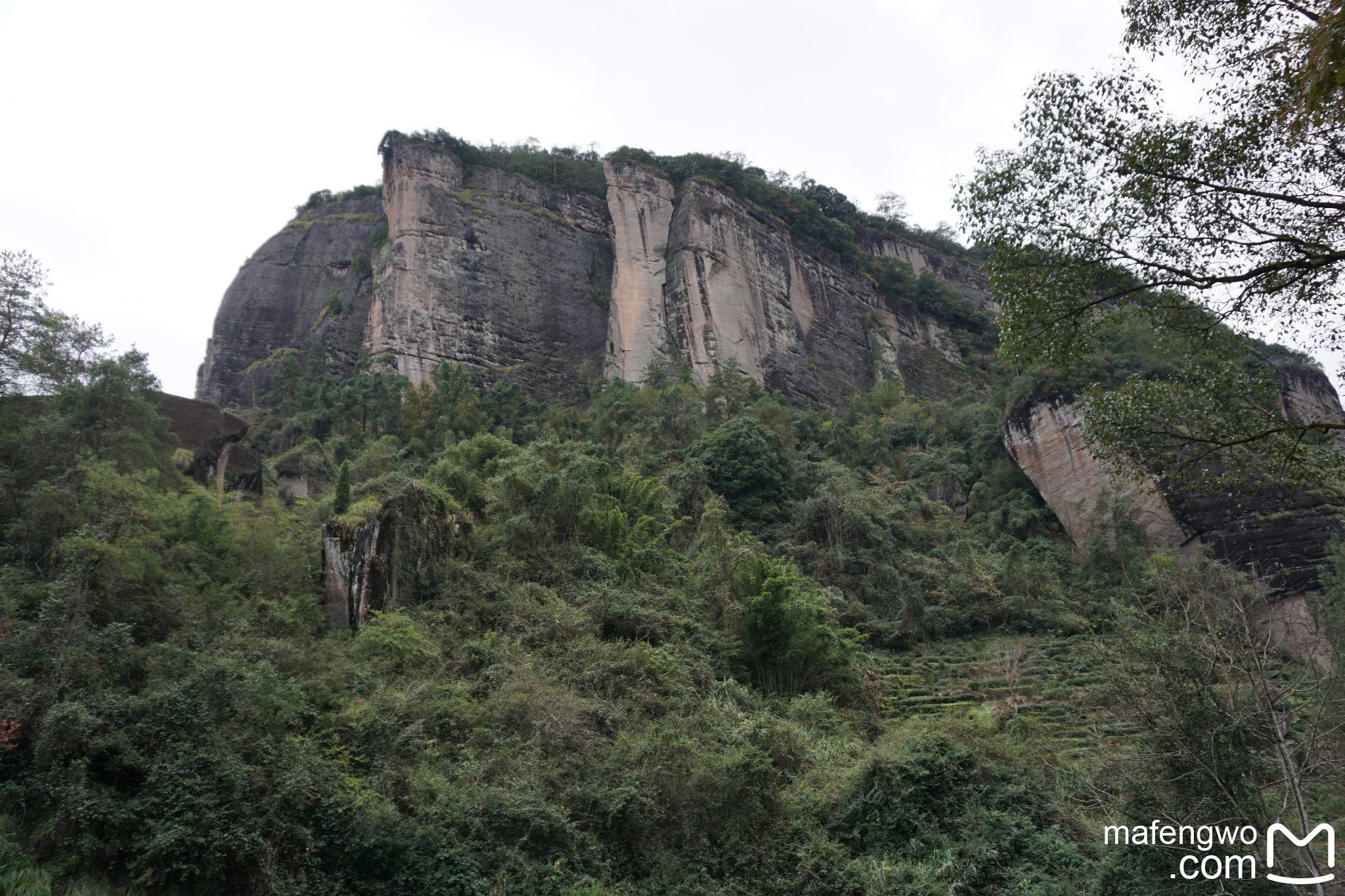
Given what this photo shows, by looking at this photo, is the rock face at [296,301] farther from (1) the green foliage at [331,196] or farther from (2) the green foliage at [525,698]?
(2) the green foliage at [525,698]

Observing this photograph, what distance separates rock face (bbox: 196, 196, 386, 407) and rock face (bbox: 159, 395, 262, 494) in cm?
1388

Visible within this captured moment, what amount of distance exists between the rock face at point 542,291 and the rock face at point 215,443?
10.6 m

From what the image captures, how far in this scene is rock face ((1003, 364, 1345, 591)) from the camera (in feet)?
56.7

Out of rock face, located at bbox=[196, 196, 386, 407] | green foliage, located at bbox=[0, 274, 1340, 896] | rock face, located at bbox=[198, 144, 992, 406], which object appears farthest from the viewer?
rock face, located at bbox=[196, 196, 386, 407]

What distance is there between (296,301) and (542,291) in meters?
10.3

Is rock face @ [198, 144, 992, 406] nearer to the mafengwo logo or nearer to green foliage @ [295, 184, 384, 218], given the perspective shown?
green foliage @ [295, 184, 384, 218]

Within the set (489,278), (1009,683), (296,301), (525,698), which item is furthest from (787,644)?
(296,301)

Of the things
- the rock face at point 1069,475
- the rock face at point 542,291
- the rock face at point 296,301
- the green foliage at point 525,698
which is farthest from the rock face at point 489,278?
the rock face at point 1069,475

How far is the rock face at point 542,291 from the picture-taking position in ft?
102

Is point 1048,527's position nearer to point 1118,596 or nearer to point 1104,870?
point 1118,596

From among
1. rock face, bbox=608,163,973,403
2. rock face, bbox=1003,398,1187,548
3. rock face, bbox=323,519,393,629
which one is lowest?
rock face, bbox=323,519,393,629

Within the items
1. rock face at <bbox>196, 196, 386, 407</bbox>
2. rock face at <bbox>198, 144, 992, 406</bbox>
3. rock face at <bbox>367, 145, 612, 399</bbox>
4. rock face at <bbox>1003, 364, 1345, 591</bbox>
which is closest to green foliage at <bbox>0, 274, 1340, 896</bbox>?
rock face at <bbox>1003, 364, 1345, 591</bbox>

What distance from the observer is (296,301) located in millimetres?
35125

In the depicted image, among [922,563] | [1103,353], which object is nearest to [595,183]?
[1103,353]
